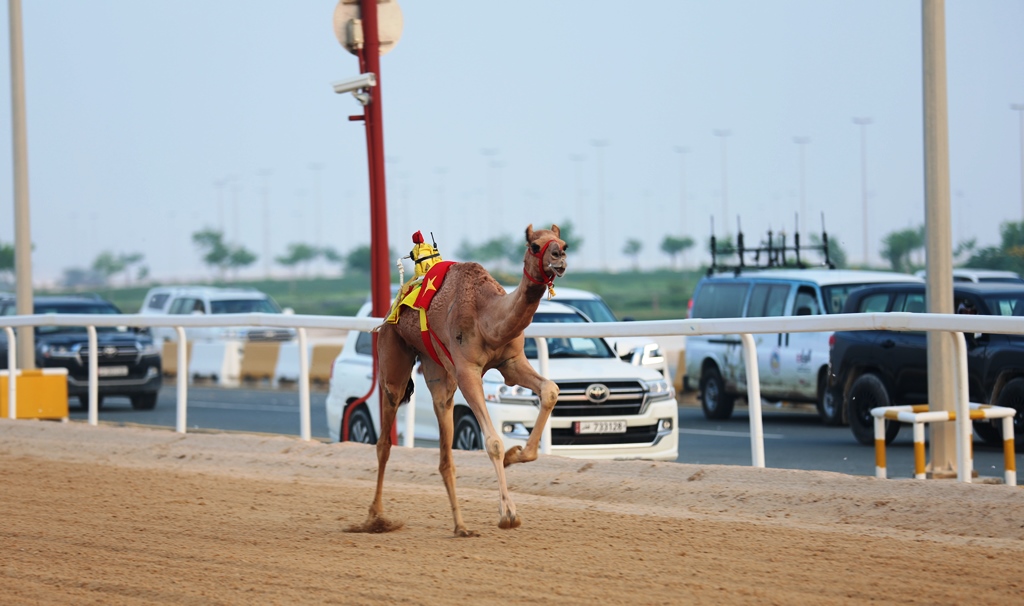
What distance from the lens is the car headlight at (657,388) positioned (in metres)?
13.9

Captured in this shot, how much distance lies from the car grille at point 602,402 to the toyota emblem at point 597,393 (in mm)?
31

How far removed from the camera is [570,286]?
73.8 meters

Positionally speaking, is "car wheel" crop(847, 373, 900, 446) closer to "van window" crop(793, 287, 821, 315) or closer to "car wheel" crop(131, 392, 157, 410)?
"van window" crop(793, 287, 821, 315)

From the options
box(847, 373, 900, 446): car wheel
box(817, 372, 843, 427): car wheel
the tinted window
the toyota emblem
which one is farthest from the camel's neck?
box(817, 372, 843, 427): car wheel

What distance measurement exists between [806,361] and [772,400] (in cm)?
130

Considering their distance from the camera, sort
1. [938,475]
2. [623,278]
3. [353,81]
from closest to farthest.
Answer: [938,475], [353,81], [623,278]

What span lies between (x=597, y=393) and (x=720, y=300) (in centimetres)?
962

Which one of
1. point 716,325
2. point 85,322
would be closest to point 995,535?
point 716,325

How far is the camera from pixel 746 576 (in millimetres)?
6914

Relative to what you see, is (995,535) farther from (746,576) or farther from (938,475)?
(938,475)

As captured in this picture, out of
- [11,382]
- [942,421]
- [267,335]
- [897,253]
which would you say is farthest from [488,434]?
[897,253]

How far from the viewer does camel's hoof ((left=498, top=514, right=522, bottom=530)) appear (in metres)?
8.03

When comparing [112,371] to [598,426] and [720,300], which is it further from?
[598,426]

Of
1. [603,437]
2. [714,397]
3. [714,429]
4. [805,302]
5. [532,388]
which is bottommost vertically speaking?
[714,429]
